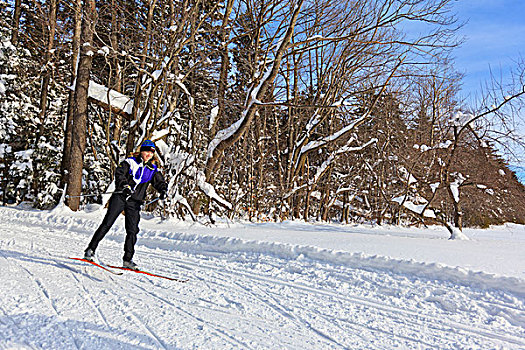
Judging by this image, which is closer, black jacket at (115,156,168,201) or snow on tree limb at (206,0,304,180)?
black jacket at (115,156,168,201)

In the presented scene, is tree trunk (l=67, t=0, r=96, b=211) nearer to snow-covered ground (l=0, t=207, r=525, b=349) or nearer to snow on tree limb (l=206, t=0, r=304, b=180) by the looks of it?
snow on tree limb (l=206, t=0, r=304, b=180)

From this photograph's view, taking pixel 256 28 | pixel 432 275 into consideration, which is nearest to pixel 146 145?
pixel 432 275

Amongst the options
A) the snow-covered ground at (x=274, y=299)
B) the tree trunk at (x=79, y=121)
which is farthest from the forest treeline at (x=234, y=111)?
the snow-covered ground at (x=274, y=299)

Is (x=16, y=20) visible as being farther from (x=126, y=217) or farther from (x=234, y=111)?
(x=126, y=217)

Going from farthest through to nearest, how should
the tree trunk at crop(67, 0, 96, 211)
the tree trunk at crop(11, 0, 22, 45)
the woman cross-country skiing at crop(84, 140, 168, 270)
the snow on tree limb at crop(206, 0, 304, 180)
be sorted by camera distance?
the tree trunk at crop(11, 0, 22, 45)
the tree trunk at crop(67, 0, 96, 211)
the snow on tree limb at crop(206, 0, 304, 180)
the woman cross-country skiing at crop(84, 140, 168, 270)


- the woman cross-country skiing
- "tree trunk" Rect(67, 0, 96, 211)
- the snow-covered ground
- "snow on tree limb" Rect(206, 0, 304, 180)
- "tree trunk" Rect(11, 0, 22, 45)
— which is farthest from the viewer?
"tree trunk" Rect(11, 0, 22, 45)

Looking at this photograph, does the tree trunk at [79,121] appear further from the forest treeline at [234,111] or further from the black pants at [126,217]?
the black pants at [126,217]

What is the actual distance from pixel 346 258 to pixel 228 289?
2254 mm

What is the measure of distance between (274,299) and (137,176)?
2.76m

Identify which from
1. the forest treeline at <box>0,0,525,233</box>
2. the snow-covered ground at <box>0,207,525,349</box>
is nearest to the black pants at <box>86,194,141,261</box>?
the snow-covered ground at <box>0,207,525,349</box>

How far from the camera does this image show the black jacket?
5.26m

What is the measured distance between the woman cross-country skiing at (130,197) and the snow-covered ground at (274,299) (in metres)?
0.37

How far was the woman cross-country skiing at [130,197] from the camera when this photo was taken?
17.6ft

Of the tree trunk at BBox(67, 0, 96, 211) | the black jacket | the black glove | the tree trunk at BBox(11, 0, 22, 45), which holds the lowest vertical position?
the black glove
